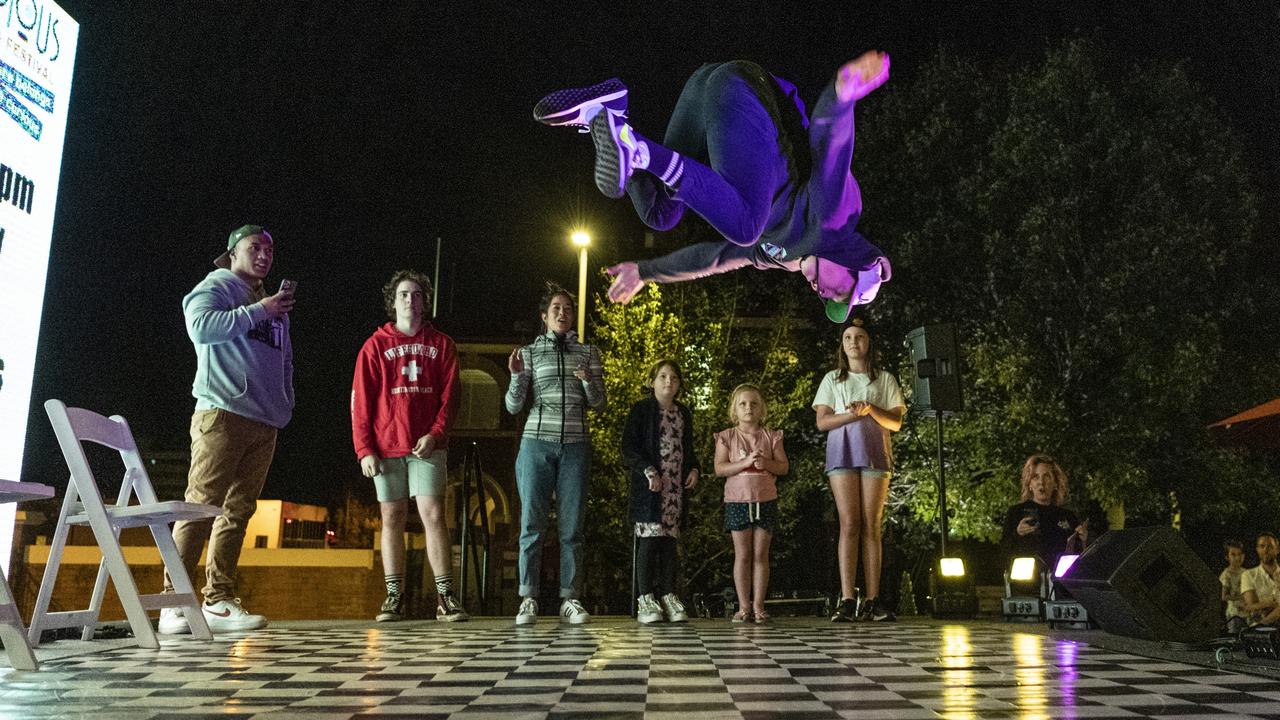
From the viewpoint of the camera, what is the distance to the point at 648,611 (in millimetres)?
4602

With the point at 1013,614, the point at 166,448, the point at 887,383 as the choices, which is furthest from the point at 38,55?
the point at 166,448

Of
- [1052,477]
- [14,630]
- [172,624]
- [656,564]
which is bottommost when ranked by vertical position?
[172,624]

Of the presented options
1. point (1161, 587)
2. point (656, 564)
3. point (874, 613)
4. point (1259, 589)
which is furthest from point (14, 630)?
point (1259, 589)

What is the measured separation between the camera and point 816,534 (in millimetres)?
13711

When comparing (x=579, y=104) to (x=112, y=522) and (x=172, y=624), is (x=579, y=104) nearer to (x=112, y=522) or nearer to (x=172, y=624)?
(x=112, y=522)

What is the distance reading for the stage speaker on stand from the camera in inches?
122

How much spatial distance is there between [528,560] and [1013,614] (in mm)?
2365

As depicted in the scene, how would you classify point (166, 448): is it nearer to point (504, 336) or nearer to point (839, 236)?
point (504, 336)

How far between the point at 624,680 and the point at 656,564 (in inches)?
95.3

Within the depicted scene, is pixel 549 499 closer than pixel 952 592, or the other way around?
pixel 549 499

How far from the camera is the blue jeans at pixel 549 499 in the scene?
444cm

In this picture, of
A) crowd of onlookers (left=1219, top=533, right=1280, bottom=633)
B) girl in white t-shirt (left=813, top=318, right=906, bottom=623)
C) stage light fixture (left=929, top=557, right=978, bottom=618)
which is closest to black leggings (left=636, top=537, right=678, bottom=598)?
girl in white t-shirt (left=813, top=318, right=906, bottom=623)

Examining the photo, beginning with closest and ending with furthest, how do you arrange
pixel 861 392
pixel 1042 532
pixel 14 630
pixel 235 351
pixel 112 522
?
pixel 14 630
pixel 112 522
pixel 235 351
pixel 861 392
pixel 1042 532

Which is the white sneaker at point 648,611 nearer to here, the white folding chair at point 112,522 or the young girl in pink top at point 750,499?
the young girl in pink top at point 750,499
